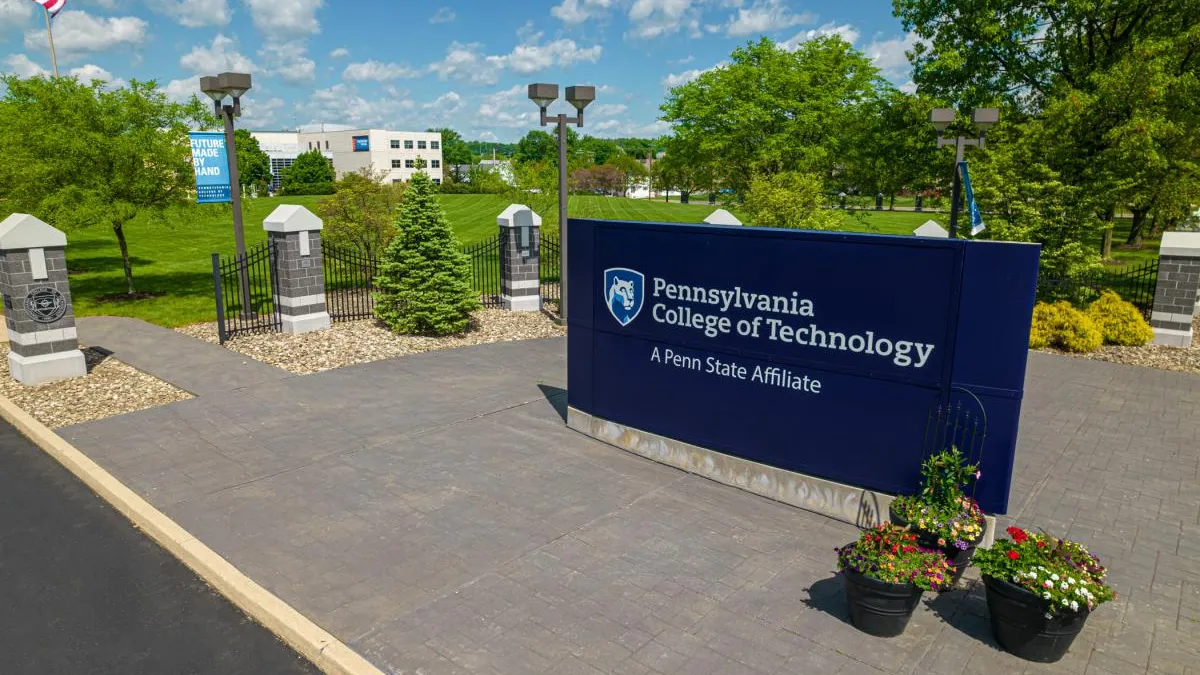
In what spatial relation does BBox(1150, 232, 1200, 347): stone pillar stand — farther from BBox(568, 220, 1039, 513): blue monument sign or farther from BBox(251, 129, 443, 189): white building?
BBox(251, 129, 443, 189): white building

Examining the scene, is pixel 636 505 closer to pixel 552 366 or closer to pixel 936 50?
pixel 552 366

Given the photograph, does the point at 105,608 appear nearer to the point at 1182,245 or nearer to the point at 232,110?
the point at 232,110

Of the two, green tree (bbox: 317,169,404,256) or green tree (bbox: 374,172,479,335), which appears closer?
green tree (bbox: 374,172,479,335)

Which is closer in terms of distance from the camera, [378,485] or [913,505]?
[913,505]

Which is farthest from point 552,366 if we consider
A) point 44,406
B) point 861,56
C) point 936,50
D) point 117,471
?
point 861,56

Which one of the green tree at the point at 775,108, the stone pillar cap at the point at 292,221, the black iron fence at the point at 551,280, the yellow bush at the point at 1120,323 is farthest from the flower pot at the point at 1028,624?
the green tree at the point at 775,108

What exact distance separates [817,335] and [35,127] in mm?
18220

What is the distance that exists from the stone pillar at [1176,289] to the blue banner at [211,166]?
776 inches

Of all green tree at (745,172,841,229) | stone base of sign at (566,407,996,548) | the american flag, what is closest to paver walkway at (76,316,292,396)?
stone base of sign at (566,407,996,548)

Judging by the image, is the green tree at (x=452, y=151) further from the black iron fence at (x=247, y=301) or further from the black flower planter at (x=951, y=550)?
the black flower planter at (x=951, y=550)

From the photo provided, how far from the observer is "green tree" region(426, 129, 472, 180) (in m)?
155

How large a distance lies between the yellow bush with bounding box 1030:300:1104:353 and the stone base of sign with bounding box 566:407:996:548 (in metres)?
10.1

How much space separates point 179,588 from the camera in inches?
253

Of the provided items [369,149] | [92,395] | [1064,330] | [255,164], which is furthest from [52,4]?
[369,149]
